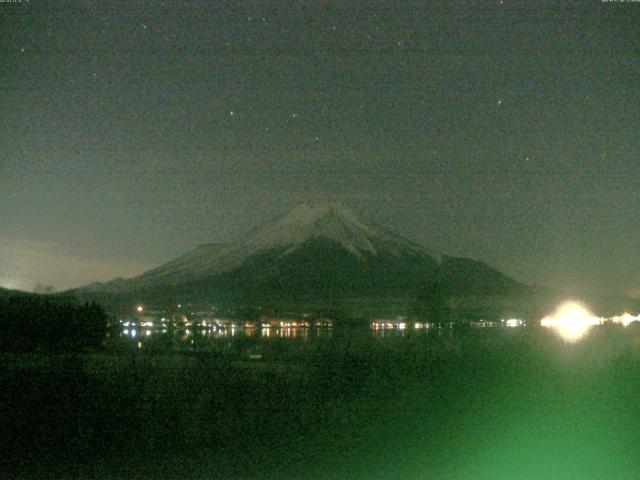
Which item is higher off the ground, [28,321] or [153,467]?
[28,321]

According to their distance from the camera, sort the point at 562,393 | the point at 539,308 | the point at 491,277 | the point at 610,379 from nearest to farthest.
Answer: the point at 562,393 → the point at 610,379 → the point at 539,308 → the point at 491,277

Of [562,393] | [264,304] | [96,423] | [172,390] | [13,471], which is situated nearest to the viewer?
[13,471]

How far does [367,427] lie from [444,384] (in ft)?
13.5

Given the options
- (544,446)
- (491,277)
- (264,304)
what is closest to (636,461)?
(544,446)

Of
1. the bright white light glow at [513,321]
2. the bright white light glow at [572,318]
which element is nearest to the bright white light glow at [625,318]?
the bright white light glow at [572,318]

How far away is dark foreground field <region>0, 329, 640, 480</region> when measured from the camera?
1111 cm

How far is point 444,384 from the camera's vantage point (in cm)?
1725

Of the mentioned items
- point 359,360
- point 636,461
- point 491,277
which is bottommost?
point 636,461

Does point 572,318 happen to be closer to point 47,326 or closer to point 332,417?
point 47,326

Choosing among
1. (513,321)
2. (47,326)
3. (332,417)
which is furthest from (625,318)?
(332,417)

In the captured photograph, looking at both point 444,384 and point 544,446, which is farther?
point 444,384

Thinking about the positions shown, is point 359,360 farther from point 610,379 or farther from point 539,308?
point 539,308

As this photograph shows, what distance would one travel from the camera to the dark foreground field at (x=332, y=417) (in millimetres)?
11109

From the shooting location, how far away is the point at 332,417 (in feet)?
46.0
